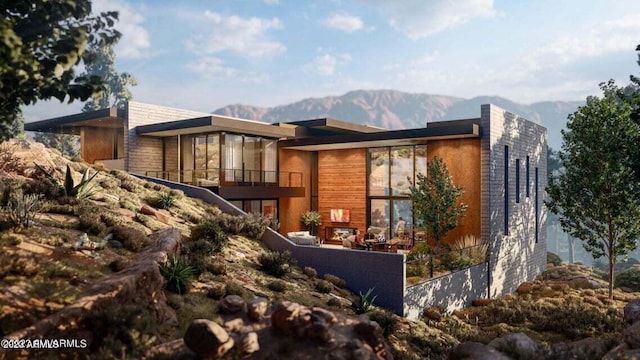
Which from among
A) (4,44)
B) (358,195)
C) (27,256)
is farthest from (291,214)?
(4,44)

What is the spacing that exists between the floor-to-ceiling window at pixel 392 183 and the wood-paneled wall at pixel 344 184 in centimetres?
46

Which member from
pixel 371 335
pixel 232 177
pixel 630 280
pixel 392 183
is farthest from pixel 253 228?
pixel 630 280

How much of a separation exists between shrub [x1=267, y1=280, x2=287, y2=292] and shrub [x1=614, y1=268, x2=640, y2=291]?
20426 mm

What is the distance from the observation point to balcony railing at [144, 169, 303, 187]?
72.1ft

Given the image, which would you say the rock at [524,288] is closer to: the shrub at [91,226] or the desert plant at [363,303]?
the desert plant at [363,303]

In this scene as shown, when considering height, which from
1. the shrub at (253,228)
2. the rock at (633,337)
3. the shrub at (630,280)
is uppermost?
the shrub at (253,228)

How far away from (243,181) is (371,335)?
1630cm

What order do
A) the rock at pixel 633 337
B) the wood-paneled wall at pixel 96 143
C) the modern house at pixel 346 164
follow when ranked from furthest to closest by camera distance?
the wood-paneled wall at pixel 96 143
the modern house at pixel 346 164
the rock at pixel 633 337

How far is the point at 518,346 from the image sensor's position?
29.7ft

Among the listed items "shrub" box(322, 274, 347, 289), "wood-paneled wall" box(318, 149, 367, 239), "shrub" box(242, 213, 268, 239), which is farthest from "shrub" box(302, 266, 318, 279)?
"wood-paneled wall" box(318, 149, 367, 239)

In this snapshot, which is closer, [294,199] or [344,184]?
[344,184]

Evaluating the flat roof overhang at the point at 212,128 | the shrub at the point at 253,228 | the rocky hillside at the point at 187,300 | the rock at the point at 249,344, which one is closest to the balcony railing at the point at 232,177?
the flat roof overhang at the point at 212,128

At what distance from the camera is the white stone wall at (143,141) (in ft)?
79.3

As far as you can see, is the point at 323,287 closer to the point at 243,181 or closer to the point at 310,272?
the point at 310,272
